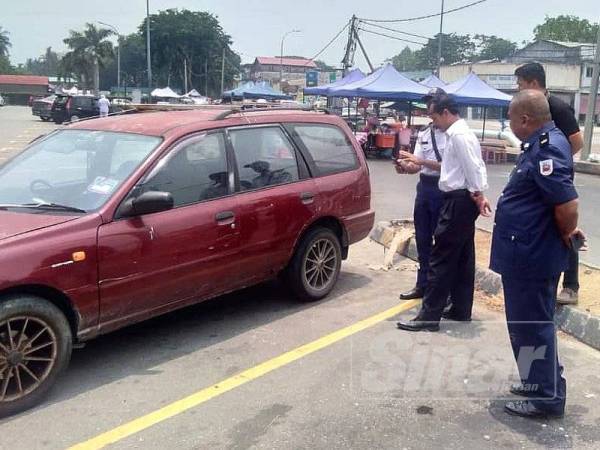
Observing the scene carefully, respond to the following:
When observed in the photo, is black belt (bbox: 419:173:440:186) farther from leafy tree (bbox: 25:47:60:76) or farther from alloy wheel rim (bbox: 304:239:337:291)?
leafy tree (bbox: 25:47:60:76)

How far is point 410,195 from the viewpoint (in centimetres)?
1259

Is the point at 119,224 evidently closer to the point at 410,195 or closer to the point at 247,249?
the point at 247,249

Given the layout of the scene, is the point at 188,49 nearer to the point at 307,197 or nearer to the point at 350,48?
the point at 350,48

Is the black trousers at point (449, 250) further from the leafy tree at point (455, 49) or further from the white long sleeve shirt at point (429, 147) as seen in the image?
the leafy tree at point (455, 49)

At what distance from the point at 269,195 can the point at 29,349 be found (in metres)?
2.13

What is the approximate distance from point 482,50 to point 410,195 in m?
108

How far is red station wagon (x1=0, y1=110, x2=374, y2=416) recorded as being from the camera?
360cm

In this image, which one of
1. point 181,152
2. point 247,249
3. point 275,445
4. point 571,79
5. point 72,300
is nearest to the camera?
point 275,445

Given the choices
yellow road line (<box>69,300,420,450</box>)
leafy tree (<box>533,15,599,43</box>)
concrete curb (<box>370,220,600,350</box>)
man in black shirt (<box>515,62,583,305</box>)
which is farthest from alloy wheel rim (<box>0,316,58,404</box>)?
leafy tree (<box>533,15,599,43</box>)

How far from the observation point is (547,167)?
329 cm

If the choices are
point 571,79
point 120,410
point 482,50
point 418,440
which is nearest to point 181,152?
point 120,410

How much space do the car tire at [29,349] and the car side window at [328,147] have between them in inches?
106

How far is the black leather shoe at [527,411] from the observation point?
354cm

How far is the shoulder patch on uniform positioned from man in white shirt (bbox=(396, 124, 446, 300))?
1843 millimetres
